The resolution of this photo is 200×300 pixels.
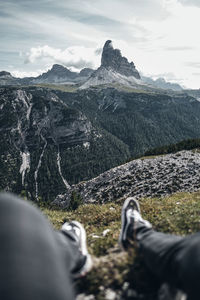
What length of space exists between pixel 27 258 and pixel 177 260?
1948 millimetres

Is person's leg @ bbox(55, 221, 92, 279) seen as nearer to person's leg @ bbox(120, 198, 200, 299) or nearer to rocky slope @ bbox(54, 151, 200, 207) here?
person's leg @ bbox(120, 198, 200, 299)

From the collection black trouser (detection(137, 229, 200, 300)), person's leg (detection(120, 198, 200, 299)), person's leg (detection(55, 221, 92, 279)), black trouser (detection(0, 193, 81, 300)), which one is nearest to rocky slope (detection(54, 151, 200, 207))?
person's leg (detection(55, 221, 92, 279))

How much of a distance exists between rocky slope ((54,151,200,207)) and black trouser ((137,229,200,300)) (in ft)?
108

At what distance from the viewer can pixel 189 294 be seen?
2.91 metres

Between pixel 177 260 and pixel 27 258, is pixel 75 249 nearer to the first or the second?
pixel 27 258

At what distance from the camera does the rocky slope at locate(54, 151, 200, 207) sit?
39.1m

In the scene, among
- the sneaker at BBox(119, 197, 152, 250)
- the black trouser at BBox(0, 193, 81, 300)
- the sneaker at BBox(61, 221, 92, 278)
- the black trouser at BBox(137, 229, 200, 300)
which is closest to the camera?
the black trouser at BBox(0, 193, 81, 300)

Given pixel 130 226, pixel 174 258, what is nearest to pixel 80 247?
pixel 130 226

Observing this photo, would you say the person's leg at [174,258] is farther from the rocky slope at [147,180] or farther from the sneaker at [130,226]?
the rocky slope at [147,180]

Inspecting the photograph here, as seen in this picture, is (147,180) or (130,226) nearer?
(130,226)

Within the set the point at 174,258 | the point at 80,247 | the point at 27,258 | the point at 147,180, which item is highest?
the point at 27,258

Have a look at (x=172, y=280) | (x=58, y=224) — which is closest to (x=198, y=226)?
(x=172, y=280)

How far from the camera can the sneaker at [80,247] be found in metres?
4.42

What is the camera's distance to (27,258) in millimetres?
2863
